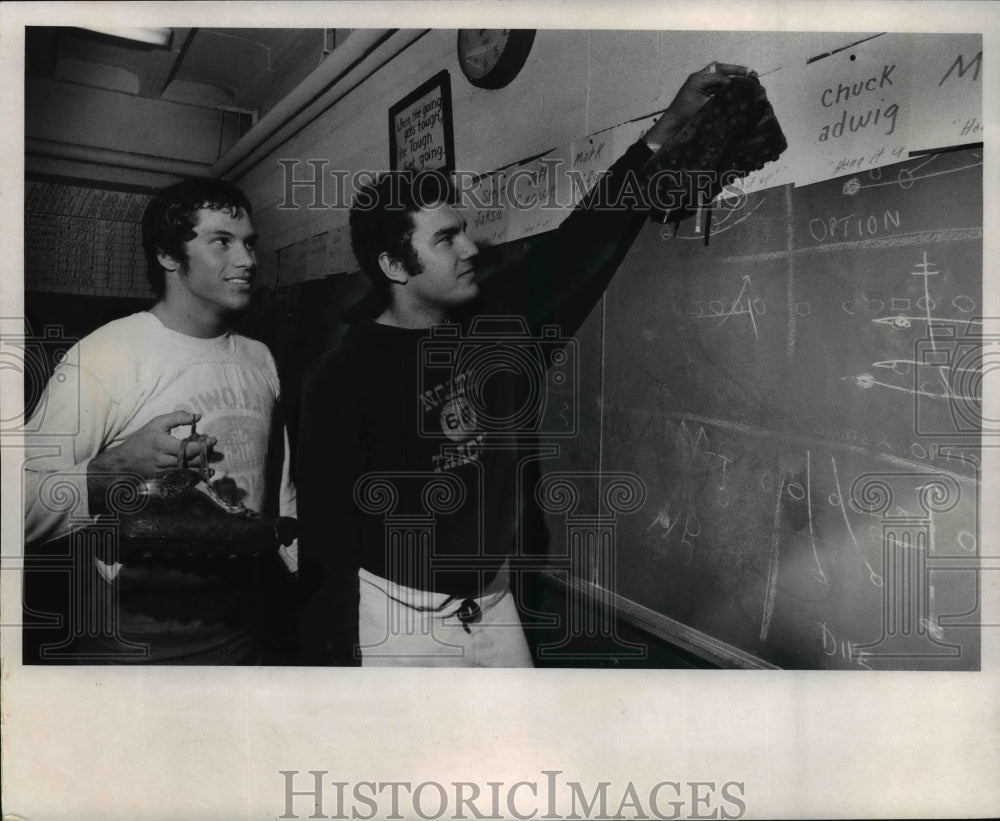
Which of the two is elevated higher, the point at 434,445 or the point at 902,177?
the point at 902,177

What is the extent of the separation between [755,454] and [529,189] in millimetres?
801

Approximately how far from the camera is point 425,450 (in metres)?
1.97

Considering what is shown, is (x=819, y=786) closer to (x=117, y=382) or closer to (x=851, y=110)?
(x=851, y=110)

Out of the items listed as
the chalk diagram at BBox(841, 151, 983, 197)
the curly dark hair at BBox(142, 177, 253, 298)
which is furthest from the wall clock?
the chalk diagram at BBox(841, 151, 983, 197)

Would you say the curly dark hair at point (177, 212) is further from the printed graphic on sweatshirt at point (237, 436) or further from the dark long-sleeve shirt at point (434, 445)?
the dark long-sleeve shirt at point (434, 445)

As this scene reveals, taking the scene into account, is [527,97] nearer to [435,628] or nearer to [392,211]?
[392,211]

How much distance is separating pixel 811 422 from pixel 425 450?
34.8 inches

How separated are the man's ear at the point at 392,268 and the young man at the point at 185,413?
32 centimetres

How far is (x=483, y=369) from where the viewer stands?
1955 mm

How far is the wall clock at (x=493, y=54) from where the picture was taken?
6.33ft

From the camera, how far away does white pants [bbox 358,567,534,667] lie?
6.46 feet

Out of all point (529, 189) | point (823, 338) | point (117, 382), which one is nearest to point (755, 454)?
point (823, 338)

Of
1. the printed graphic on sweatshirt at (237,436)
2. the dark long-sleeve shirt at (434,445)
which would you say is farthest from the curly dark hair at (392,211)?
the printed graphic on sweatshirt at (237,436)

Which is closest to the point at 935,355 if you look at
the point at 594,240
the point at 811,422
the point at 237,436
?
the point at 811,422
